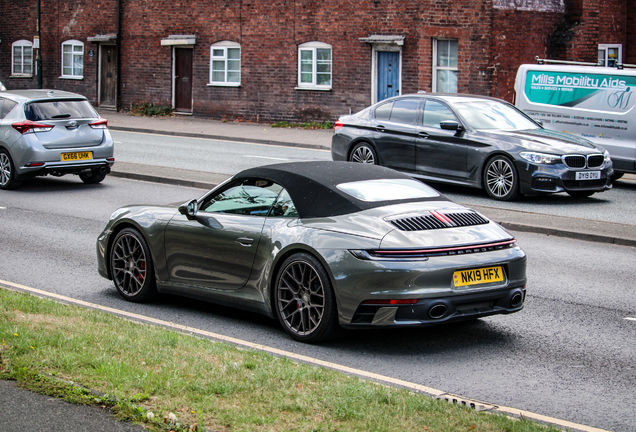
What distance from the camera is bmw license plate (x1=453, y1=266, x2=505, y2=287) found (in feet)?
20.8

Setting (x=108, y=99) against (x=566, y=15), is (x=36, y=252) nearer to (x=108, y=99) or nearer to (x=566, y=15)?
(x=566, y=15)

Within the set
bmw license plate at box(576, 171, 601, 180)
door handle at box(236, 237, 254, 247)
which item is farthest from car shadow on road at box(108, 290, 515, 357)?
bmw license plate at box(576, 171, 601, 180)

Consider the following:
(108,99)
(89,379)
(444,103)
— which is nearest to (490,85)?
(444,103)

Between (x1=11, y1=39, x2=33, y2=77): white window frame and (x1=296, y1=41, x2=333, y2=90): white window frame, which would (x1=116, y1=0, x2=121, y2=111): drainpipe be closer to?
(x1=11, y1=39, x2=33, y2=77): white window frame

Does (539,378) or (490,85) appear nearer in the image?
(539,378)

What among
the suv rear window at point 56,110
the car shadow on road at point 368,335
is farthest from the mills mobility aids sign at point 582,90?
the car shadow on road at point 368,335

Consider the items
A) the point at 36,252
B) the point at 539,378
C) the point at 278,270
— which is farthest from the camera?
the point at 36,252

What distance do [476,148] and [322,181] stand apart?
25.6 feet

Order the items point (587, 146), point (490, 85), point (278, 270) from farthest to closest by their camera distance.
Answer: point (490, 85)
point (587, 146)
point (278, 270)

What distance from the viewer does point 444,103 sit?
15.0 metres

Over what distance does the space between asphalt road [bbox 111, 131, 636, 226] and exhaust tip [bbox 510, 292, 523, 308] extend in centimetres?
657

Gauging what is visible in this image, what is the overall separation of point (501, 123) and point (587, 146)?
4.89 ft

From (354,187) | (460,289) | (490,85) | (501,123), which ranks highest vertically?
(490,85)

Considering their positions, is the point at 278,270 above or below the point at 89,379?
above
